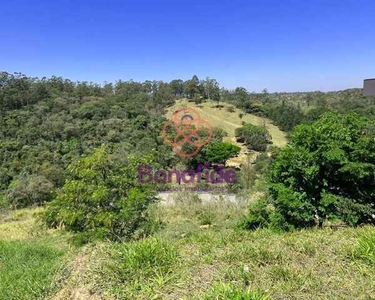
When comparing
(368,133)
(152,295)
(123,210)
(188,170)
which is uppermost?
(368,133)

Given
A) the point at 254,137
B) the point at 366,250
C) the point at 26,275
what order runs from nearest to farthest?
the point at 366,250 → the point at 26,275 → the point at 254,137

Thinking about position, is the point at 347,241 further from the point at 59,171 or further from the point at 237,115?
the point at 237,115

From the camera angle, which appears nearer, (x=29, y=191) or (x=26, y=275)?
(x=26, y=275)

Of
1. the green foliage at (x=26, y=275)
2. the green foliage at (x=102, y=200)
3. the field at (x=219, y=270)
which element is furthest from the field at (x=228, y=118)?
the field at (x=219, y=270)

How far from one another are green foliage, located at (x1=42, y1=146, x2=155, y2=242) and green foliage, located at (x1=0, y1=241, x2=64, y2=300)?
254 centimetres

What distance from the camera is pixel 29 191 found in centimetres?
2025

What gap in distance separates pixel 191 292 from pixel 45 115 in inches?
1359

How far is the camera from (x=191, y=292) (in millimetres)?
2553

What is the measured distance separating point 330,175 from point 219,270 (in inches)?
234

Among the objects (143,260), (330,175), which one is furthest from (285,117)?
(143,260)

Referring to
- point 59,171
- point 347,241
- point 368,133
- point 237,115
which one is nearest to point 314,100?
point 237,115

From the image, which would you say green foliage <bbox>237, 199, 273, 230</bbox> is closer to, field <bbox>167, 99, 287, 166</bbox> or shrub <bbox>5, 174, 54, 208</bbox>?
shrub <bbox>5, 174, 54, 208</bbox>

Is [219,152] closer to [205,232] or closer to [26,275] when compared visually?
[205,232]

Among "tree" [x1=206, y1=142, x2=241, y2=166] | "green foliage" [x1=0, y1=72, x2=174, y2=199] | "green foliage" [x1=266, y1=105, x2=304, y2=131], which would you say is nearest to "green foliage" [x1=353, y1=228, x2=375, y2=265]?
"green foliage" [x1=0, y1=72, x2=174, y2=199]
